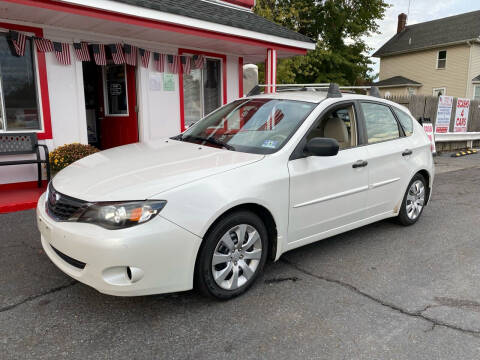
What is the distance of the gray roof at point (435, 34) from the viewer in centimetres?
2659

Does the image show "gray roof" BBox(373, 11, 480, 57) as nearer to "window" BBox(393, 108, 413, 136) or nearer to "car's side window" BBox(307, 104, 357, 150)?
"window" BBox(393, 108, 413, 136)

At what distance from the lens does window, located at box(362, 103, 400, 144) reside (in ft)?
14.5

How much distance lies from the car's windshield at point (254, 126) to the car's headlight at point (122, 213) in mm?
1197

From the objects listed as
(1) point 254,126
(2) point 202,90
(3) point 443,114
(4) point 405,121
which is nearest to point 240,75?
(2) point 202,90

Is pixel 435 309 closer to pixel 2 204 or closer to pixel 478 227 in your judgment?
pixel 478 227

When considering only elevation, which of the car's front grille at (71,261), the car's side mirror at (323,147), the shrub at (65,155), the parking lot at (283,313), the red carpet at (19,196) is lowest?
the parking lot at (283,313)

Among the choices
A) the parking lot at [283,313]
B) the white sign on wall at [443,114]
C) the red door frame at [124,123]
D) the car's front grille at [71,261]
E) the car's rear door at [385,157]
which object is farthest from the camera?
the white sign on wall at [443,114]

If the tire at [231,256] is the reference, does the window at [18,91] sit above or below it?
above

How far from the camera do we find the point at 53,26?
22.4 feet

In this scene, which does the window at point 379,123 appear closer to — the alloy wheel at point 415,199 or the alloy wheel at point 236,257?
Result: the alloy wheel at point 415,199

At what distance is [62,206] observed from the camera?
2.94m

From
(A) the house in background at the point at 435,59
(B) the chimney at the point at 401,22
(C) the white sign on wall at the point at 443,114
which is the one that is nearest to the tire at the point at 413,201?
(C) the white sign on wall at the point at 443,114

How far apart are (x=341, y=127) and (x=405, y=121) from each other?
1.35 meters

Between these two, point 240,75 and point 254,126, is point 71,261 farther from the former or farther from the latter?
point 240,75
